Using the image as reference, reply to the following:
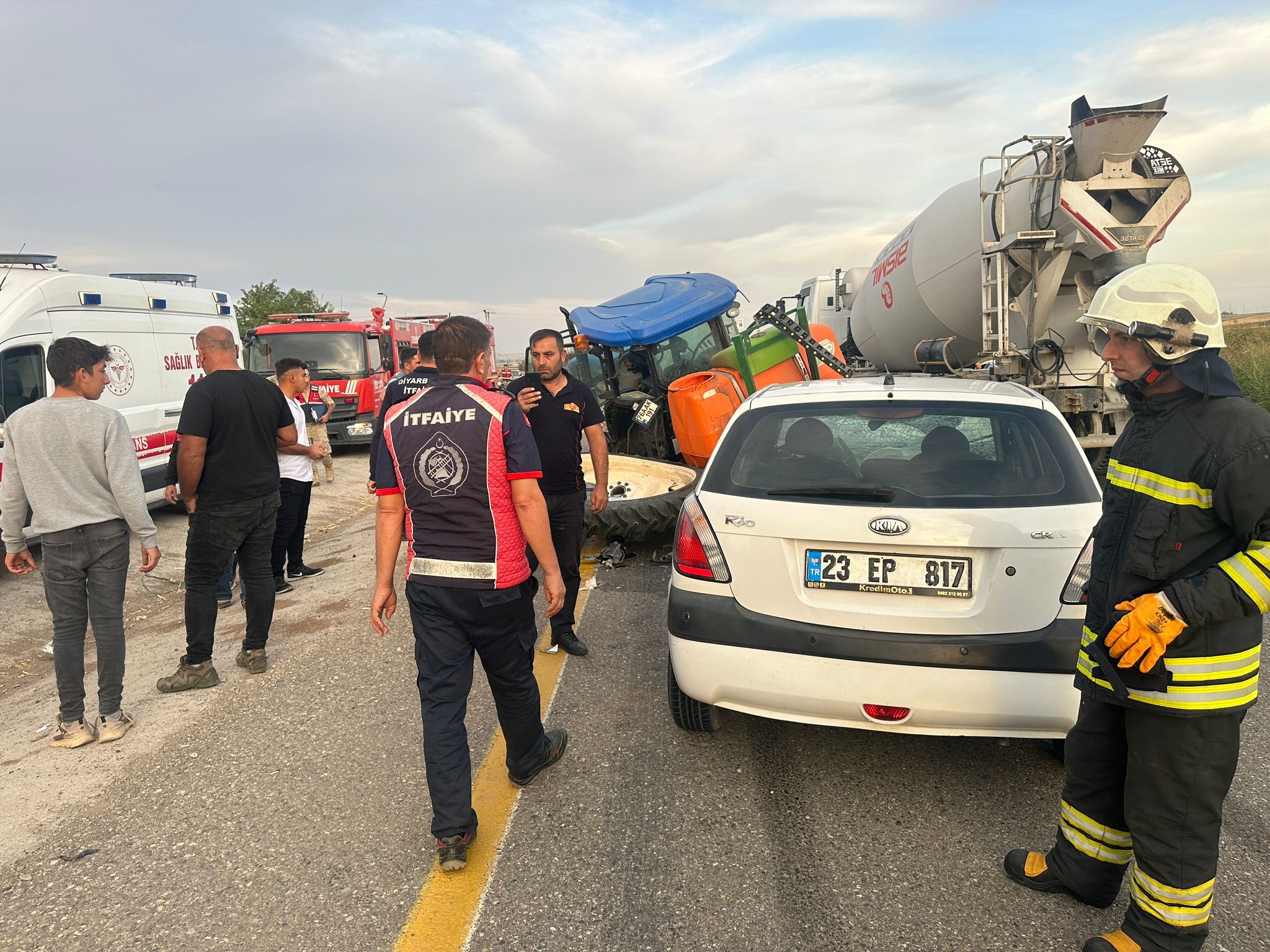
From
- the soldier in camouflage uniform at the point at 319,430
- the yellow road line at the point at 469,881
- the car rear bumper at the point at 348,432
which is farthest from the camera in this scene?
the car rear bumper at the point at 348,432

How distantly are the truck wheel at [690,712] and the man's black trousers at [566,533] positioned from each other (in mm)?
1251

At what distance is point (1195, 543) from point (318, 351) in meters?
15.8

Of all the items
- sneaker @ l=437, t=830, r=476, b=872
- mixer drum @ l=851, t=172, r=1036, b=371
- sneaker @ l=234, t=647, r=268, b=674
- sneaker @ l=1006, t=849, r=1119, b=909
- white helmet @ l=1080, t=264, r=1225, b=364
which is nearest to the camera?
white helmet @ l=1080, t=264, r=1225, b=364

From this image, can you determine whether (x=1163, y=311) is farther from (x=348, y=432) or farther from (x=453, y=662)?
(x=348, y=432)

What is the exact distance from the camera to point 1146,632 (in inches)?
76.7

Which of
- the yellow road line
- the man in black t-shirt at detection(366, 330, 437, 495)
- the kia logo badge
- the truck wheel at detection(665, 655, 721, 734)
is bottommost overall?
the yellow road line

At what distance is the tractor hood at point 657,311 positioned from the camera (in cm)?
816

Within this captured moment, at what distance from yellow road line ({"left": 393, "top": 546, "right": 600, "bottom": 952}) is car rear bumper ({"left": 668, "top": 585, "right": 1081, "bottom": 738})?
0.93 meters

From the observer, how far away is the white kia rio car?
2668mm

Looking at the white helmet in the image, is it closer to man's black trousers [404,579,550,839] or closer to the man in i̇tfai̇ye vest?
the man in i̇tfai̇ye vest

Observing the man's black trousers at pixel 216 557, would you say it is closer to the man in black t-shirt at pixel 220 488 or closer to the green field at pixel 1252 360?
the man in black t-shirt at pixel 220 488

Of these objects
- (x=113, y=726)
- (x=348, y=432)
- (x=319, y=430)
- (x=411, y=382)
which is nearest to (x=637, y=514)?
(x=411, y=382)

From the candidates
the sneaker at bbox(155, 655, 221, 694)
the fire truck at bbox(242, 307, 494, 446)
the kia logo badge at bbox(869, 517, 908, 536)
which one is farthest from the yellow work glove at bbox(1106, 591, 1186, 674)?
the fire truck at bbox(242, 307, 494, 446)

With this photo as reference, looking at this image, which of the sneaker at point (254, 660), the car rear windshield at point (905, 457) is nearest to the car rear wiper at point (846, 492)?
the car rear windshield at point (905, 457)
